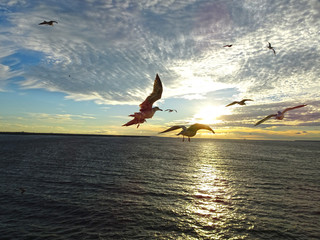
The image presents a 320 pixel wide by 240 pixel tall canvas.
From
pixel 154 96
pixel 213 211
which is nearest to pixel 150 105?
pixel 154 96

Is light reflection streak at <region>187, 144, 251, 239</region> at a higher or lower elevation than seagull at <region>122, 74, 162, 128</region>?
lower

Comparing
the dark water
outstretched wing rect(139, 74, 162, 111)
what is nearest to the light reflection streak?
the dark water

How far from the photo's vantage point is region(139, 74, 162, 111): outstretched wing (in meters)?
2.57

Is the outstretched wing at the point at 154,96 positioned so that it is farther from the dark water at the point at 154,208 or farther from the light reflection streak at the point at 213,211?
the light reflection streak at the point at 213,211

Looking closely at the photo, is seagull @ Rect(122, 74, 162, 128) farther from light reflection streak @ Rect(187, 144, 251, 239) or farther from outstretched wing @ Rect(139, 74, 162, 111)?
light reflection streak @ Rect(187, 144, 251, 239)

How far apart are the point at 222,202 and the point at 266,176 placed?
24636 mm

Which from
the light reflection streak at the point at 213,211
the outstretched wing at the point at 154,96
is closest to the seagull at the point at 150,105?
the outstretched wing at the point at 154,96

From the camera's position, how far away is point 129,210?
2625cm

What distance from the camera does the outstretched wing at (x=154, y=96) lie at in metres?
2.57

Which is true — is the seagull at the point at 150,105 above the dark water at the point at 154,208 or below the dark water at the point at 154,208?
above

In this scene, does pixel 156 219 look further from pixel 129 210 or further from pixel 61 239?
pixel 61 239

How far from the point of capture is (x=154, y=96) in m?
2.62

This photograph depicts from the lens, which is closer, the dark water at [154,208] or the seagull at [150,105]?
the seagull at [150,105]

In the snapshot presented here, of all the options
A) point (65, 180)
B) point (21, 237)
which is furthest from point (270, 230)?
point (65, 180)
